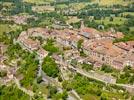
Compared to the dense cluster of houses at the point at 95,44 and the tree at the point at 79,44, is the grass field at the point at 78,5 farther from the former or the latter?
the tree at the point at 79,44

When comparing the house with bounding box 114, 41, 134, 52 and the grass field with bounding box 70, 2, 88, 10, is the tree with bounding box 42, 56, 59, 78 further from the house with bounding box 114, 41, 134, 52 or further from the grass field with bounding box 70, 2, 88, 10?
the grass field with bounding box 70, 2, 88, 10

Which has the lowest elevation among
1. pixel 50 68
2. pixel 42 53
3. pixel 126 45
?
pixel 126 45

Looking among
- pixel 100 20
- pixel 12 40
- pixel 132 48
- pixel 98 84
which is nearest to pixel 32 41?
pixel 12 40

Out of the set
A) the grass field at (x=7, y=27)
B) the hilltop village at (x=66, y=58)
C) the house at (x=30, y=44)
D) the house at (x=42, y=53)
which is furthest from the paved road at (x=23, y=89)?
the grass field at (x=7, y=27)

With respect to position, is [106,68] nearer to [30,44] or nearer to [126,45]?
[126,45]

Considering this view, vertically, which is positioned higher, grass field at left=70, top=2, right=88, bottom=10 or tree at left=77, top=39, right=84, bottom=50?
tree at left=77, top=39, right=84, bottom=50

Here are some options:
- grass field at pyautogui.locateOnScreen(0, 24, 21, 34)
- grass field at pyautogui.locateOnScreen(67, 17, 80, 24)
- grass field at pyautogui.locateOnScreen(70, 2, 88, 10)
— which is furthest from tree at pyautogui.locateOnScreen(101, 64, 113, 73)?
grass field at pyautogui.locateOnScreen(70, 2, 88, 10)

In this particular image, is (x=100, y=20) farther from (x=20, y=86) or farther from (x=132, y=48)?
(x=20, y=86)

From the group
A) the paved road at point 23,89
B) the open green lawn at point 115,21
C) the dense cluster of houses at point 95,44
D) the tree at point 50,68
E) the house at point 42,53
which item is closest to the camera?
the paved road at point 23,89

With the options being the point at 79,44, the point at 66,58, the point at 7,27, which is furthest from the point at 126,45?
the point at 7,27
